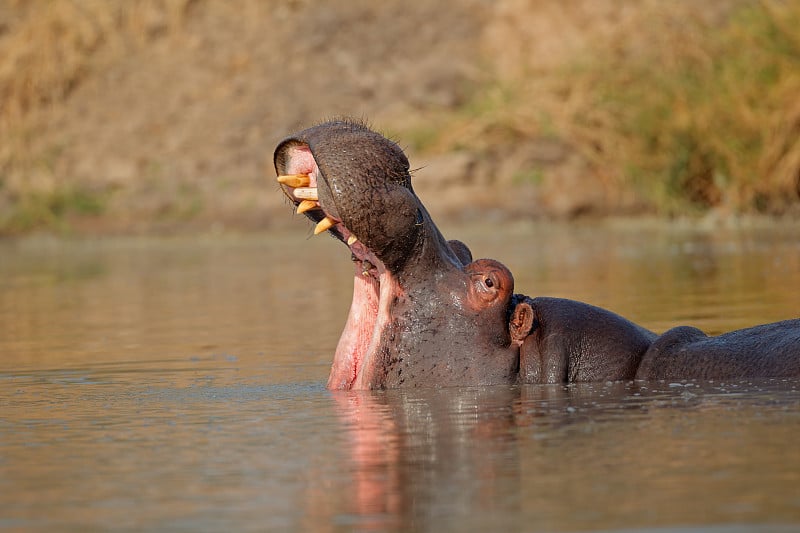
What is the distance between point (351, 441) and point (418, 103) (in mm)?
13969

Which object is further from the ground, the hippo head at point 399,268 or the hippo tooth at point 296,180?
the hippo tooth at point 296,180

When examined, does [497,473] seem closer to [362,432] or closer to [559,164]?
[362,432]

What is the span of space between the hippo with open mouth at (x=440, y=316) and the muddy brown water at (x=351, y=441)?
95mm

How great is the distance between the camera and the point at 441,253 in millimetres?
4809

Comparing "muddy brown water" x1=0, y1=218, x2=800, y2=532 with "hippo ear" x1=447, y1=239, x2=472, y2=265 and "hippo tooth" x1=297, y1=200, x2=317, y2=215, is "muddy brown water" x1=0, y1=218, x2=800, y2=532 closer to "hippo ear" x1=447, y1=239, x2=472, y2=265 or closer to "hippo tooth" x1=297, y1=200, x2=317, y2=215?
"hippo ear" x1=447, y1=239, x2=472, y2=265

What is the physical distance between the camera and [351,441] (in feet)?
13.3

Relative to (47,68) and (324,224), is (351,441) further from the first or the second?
(47,68)

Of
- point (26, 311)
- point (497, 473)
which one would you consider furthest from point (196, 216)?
point (497, 473)

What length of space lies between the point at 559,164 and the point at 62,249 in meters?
5.34

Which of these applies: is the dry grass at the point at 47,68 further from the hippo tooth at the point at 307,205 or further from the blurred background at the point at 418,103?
the hippo tooth at the point at 307,205

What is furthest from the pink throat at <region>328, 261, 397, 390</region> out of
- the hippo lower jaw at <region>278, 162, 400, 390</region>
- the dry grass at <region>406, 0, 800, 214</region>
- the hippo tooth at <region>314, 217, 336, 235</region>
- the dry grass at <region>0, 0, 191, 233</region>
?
the dry grass at <region>0, 0, 191, 233</region>

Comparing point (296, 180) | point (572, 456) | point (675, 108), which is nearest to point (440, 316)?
point (296, 180)

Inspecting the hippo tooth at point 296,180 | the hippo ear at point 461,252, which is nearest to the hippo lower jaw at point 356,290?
the hippo tooth at point 296,180

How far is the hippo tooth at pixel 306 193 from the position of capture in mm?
4715
